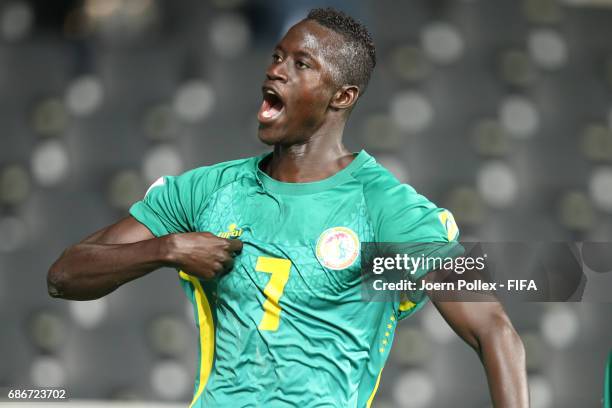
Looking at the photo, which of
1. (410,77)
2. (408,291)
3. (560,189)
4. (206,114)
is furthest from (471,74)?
(408,291)

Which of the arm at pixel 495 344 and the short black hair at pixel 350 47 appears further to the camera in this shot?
the short black hair at pixel 350 47

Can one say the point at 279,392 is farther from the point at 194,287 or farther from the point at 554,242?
the point at 554,242

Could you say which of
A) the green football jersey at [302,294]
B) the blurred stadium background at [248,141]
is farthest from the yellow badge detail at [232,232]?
the blurred stadium background at [248,141]

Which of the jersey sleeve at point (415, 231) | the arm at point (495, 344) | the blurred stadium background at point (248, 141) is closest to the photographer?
the arm at point (495, 344)

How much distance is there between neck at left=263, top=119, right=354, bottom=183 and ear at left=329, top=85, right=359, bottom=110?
0.13 feet

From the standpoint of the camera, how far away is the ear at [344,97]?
151cm

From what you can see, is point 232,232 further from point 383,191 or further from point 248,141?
point 248,141

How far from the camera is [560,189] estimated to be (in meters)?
2.33

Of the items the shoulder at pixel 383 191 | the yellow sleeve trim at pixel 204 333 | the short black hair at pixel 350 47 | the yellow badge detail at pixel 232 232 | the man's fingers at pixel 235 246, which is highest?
the short black hair at pixel 350 47

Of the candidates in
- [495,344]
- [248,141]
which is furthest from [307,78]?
[248,141]

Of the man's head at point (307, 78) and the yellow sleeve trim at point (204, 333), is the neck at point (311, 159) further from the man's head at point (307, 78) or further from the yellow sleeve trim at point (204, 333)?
the yellow sleeve trim at point (204, 333)

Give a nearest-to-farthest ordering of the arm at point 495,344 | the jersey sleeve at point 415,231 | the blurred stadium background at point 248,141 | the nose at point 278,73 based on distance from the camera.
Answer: the arm at point 495,344, the jersey sleeve at point 415,231, the nose at point 278,73, the blurred stadium background at point 248,141

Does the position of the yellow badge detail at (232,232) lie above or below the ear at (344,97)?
below

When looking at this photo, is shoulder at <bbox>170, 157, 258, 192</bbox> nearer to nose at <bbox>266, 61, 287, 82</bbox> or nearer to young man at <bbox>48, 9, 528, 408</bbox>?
young man at <bbox>48, 9, 528, 408</bbox>
